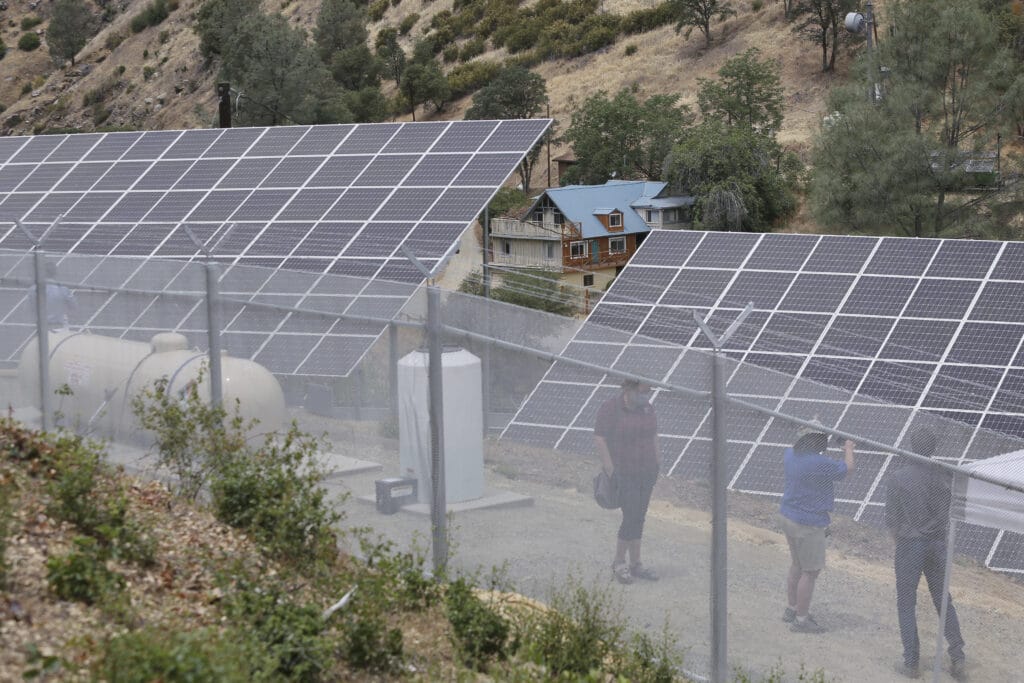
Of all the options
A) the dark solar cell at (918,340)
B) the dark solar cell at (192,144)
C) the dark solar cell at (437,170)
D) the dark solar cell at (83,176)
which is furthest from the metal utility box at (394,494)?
the dark solar cell at (83,176)

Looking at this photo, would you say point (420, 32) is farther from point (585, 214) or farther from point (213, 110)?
point (585, 214)

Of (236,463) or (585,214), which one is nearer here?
(236,463)

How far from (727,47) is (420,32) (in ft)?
89.0

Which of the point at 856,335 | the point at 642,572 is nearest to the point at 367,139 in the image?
the point at 856,335

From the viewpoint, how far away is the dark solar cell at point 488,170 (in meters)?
19.7

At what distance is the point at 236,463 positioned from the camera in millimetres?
7281

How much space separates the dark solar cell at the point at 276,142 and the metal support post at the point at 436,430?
1568 cm

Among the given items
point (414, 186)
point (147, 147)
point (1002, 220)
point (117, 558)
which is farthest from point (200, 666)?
point (1002, 220)

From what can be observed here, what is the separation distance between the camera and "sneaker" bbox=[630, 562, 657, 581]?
6.70 m

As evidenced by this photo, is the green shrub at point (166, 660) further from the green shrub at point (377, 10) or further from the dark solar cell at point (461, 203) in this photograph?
the green shrub at point (377, 10)

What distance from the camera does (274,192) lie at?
20781 millimetres

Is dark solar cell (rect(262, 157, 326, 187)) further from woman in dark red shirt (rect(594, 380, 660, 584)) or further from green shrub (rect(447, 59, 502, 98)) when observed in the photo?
green shrub (rect(447, 59, 502, 98))

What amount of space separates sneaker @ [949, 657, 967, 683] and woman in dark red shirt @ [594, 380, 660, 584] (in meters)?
1.58

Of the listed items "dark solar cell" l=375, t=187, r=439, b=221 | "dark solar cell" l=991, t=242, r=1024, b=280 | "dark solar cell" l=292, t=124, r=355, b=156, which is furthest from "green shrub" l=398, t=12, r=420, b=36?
"dark solar cell" l=991, t=242, r=1024, b=280
